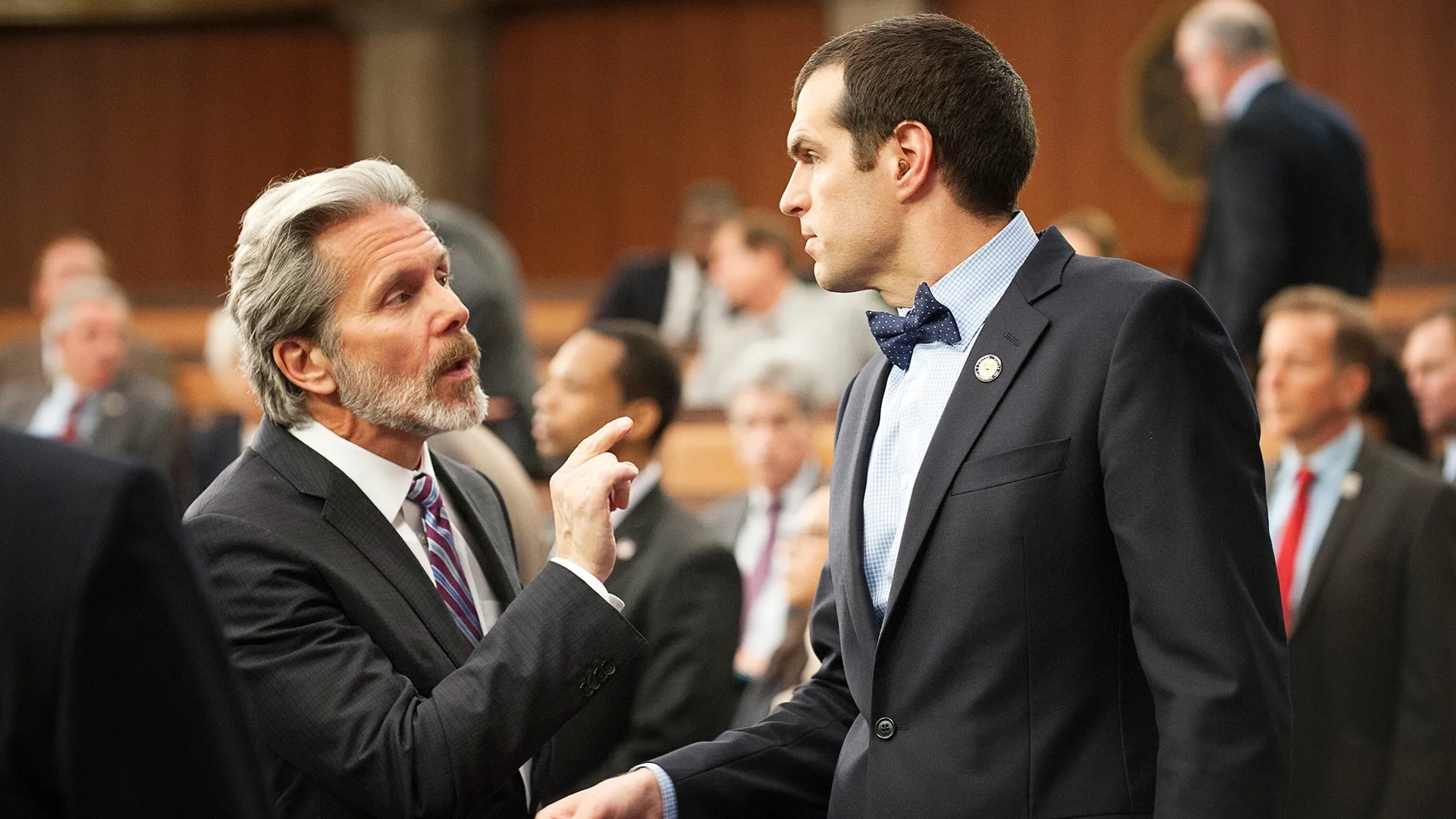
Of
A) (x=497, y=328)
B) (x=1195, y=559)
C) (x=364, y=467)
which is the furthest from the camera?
(x=497, y=328)

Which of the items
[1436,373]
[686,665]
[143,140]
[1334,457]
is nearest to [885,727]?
[686,665]

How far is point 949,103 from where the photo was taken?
1907mm

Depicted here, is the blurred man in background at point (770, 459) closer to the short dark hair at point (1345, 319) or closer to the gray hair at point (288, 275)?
the short dark hair at point (1345, 319)

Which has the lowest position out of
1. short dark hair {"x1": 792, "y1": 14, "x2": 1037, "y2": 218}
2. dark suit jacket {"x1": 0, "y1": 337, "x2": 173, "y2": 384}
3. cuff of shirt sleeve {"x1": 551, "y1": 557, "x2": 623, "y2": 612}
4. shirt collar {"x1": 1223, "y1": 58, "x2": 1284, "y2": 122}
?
dark suit jacket {"x1": 0, "y1": 337, "x2": 173, "y2": 384}

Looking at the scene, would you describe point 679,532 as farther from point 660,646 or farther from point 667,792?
point 667,792

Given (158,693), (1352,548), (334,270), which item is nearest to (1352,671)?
(1352,548)

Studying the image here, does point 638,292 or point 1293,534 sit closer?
point 1293,534

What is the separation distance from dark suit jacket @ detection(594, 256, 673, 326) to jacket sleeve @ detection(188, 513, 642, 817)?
5993 millimetres

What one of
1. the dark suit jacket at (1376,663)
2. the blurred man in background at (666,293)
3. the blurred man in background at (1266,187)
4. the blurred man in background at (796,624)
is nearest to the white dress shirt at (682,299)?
the blurred man in background at (666,293)

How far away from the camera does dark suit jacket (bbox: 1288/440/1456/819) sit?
3680 mm

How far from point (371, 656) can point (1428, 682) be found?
2688mm

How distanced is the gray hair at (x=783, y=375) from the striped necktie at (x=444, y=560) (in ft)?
9.58

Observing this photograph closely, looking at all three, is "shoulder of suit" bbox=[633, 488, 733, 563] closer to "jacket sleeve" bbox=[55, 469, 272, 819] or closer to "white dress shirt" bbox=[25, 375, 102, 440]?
"jacket sleeve" bbox=[55, 469, 272, 819]

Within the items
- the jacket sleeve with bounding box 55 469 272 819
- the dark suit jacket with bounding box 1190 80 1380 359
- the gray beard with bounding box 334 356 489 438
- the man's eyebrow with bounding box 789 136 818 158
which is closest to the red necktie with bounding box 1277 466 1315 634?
the dark suit jacket with bounding box 1190 80 1380 359
